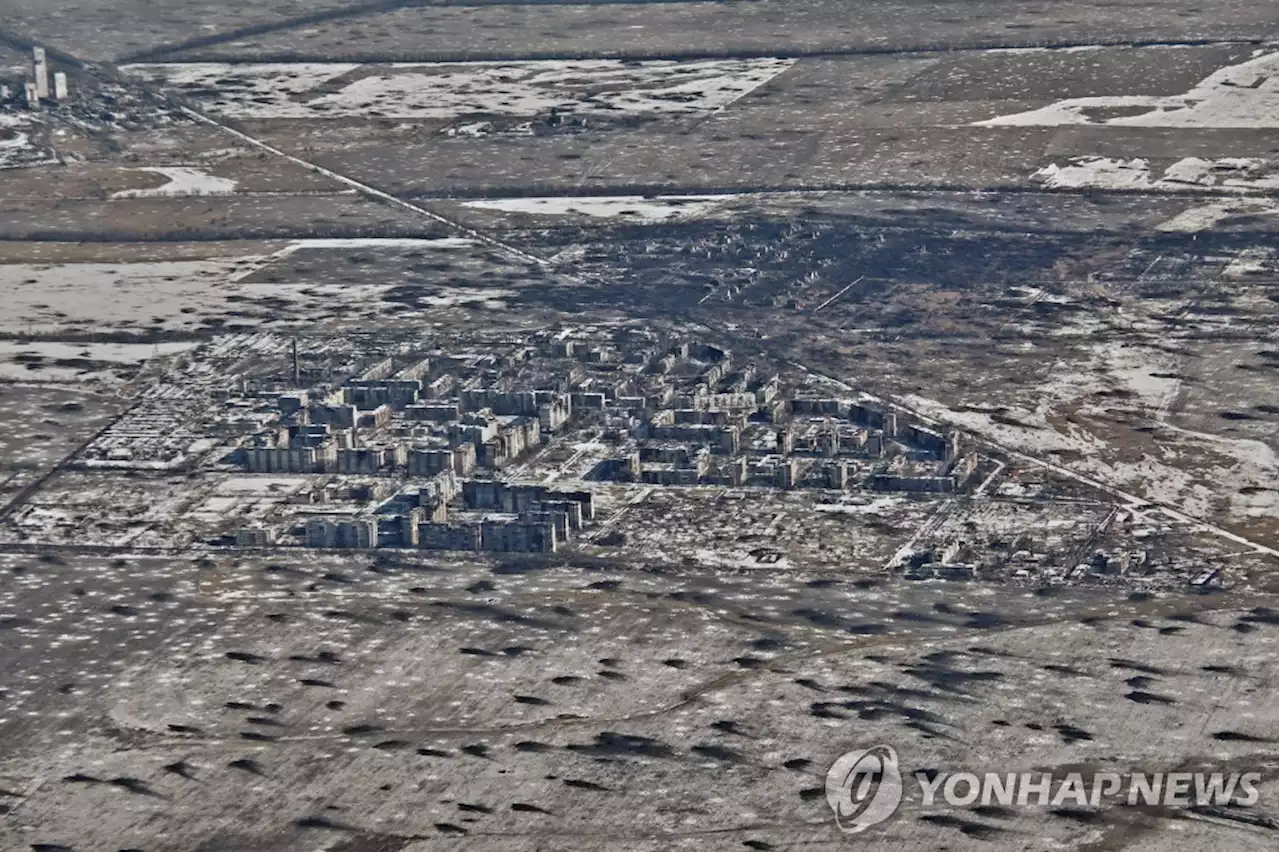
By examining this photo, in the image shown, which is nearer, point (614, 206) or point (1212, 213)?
point (1212, 213)

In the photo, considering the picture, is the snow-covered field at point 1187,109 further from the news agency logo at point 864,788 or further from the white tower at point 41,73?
the news agency logo at point 864,788

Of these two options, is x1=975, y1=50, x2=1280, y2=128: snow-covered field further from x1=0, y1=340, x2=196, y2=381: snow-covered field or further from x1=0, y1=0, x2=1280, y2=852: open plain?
x1=0, y1=340, x2=196, y2=381: snow-covered field

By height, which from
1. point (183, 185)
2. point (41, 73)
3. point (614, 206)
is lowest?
point (183, 185)

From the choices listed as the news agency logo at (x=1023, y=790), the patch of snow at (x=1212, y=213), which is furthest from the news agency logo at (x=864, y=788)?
the patch of snow at (x=1212, y=213)

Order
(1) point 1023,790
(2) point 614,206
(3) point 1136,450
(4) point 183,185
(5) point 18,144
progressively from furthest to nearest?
1. (5) point 18,144
2. (4) point 183,185
3. (2) point 614,206
4. (3) point 1136,450
5. (1) point 1023,790

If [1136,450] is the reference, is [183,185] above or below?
above

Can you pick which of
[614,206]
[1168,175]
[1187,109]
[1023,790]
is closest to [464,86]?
[614,206]

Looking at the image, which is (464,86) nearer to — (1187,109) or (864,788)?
(1187,109)

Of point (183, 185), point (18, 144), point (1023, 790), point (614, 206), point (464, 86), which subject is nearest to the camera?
point (1023, 790)
